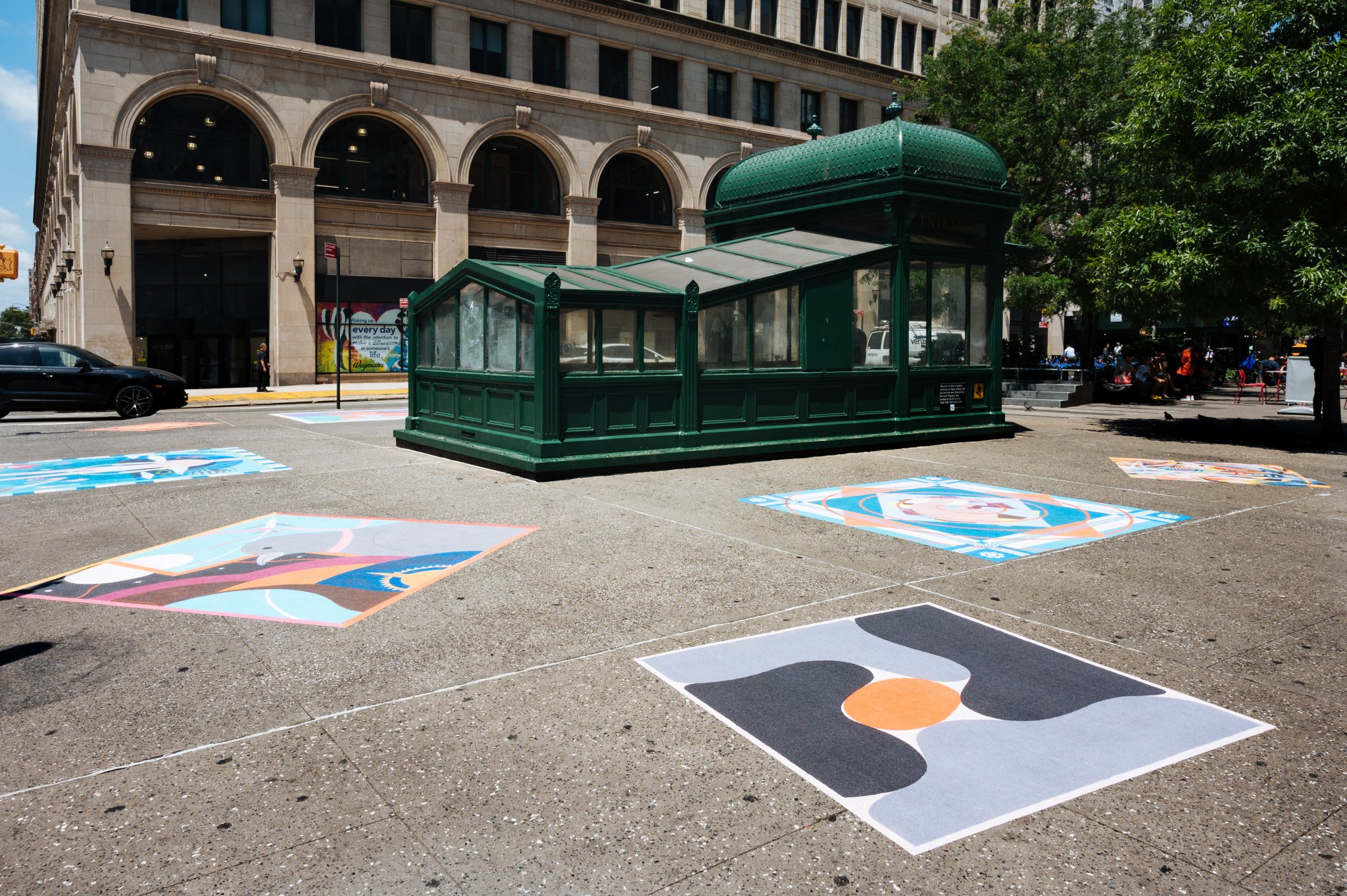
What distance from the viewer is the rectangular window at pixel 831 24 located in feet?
151

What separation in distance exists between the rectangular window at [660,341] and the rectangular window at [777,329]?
1.34 meters

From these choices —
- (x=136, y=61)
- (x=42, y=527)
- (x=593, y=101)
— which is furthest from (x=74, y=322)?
(x=42, y=527)

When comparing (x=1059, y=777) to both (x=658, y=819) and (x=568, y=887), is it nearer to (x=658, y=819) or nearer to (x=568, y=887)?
(x=658, y=819)

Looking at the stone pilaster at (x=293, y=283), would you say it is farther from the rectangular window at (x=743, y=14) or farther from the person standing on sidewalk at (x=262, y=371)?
the rectangular window at (x=743, y=14)

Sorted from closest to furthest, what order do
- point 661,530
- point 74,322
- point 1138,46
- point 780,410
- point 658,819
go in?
point 658,819
point 661,530
point 780,410
point 1138,46
point 74,322

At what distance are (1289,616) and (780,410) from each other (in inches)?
325

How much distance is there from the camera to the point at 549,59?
127ft

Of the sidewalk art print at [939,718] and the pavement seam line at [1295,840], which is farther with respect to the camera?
the sidewalk art print at [939,718]

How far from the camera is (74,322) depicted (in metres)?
38.0

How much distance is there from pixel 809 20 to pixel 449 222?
Answer: 21.5 meters

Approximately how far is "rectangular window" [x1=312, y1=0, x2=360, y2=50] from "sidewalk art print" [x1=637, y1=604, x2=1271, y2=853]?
3530 cm

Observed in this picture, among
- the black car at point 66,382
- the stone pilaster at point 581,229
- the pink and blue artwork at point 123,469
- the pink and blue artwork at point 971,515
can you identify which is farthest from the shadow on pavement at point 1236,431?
the stone pilaster at point 581,229

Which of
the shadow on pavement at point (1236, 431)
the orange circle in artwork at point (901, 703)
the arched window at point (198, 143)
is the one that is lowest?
the orange circle in artwork at point (901, 703)

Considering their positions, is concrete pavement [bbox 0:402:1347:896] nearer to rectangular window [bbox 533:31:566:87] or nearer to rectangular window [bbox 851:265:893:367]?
rectangular window [bbox 851:265:893:367]
